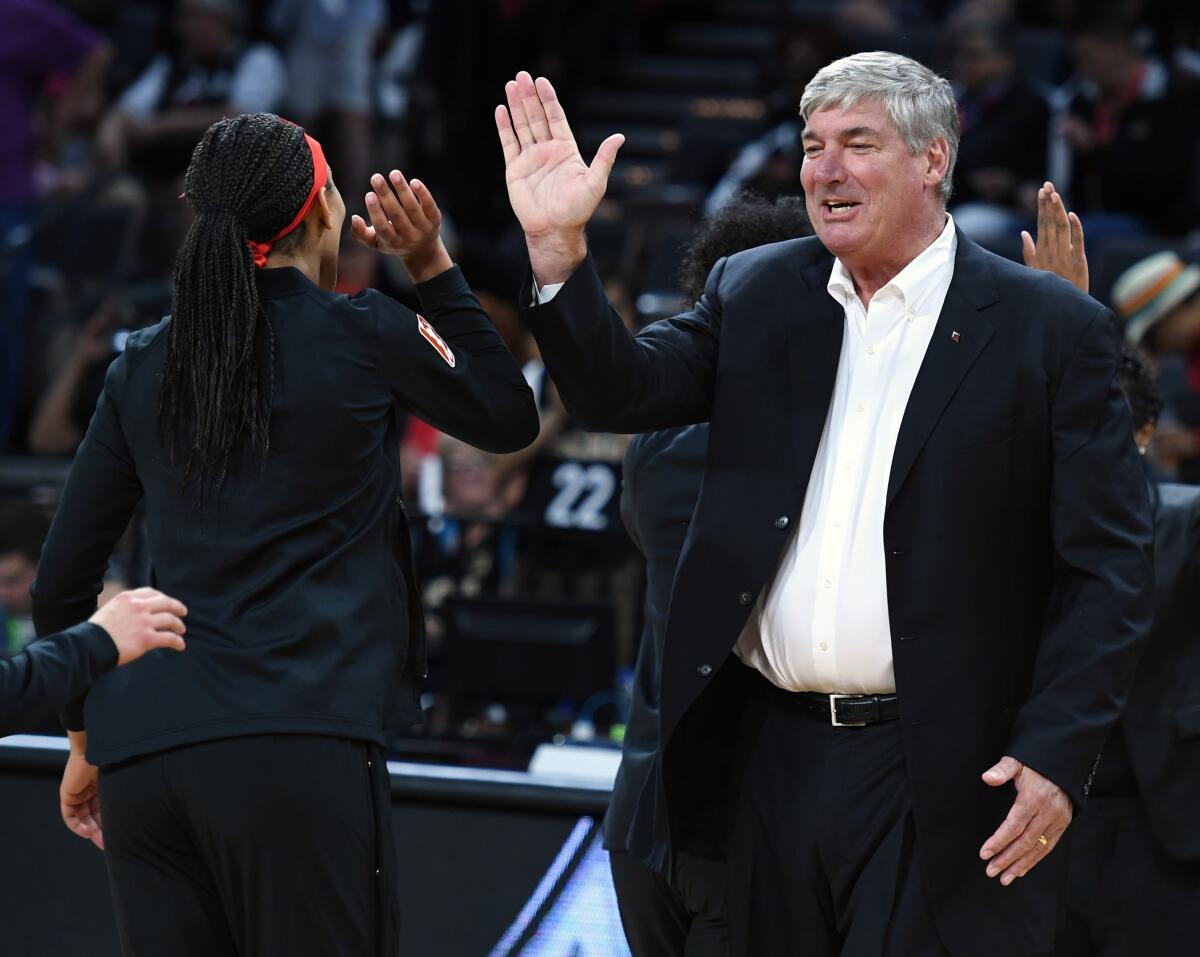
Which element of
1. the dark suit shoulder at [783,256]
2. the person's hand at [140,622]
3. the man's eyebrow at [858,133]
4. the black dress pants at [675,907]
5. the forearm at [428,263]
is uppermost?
the man's eyebrow at [858,133]

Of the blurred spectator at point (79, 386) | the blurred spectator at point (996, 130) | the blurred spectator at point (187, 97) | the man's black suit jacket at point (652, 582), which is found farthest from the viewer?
the blurred spectator at point (187, 97)

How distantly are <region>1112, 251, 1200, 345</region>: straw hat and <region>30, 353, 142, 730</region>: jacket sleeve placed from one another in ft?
16.0

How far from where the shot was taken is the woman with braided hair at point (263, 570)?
8.77 feet

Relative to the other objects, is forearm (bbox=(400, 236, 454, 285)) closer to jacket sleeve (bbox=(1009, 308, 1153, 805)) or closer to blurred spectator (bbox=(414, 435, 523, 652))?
jacket sleeve (bbox=(1009, 308, 1153, 805))

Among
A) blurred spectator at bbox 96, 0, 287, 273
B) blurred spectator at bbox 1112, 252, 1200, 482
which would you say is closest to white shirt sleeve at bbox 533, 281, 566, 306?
blurred spectator at bbox 1112, 252, 1200, 482

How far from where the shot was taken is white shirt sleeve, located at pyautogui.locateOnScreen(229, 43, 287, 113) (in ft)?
32.5

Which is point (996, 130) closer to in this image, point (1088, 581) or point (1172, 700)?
point (1172, 700)

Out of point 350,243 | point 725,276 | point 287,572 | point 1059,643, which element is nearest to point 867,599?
point 1059,643

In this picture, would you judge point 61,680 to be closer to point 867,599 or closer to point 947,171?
point 867,599

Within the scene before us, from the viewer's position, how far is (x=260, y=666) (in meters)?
2.68

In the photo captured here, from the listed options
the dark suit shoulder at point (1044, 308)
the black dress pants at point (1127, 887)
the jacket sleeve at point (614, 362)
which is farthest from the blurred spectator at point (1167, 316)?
the jacket sleeve at point (614, 362)

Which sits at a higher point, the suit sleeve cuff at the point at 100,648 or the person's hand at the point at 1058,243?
the person's hand at the point at 1058,243

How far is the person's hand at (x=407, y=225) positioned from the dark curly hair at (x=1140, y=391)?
1.39 meters

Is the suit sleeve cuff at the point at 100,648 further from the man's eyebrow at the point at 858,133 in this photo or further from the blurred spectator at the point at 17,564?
the blurred spectator at the point at 17,564
